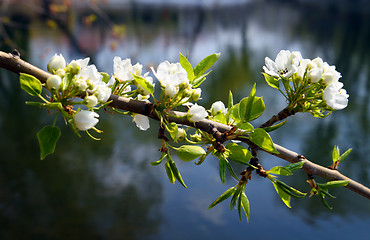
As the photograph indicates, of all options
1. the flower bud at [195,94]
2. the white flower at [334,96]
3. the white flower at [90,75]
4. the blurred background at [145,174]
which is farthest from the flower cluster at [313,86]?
the blurred background at [145,174]

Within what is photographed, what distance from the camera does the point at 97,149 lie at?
6406 mm

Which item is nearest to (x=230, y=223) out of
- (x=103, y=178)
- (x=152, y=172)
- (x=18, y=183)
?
(x=152, y=172)

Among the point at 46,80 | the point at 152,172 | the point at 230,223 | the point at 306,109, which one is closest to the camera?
the point at 46,80

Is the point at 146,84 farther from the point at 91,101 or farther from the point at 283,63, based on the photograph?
the point at 283,63

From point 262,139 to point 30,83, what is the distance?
0.27 metres

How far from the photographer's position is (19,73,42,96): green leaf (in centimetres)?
41

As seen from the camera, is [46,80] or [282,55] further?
[282,55]

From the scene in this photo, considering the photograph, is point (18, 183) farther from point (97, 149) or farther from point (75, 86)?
point (75, 86)

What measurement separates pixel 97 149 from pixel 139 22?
971 cm

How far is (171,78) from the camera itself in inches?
18.6

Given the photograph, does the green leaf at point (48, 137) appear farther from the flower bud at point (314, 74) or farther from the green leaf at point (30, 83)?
the flower bud at point (314, 74)

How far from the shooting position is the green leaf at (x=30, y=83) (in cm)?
41

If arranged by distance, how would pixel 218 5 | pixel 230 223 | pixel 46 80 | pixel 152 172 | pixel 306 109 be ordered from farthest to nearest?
pixel 218 5, pixel 152 172, pixel 230 223, pixel 306 109, pixel 46 80

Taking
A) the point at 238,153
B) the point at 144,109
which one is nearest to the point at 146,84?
the point at 144,109
